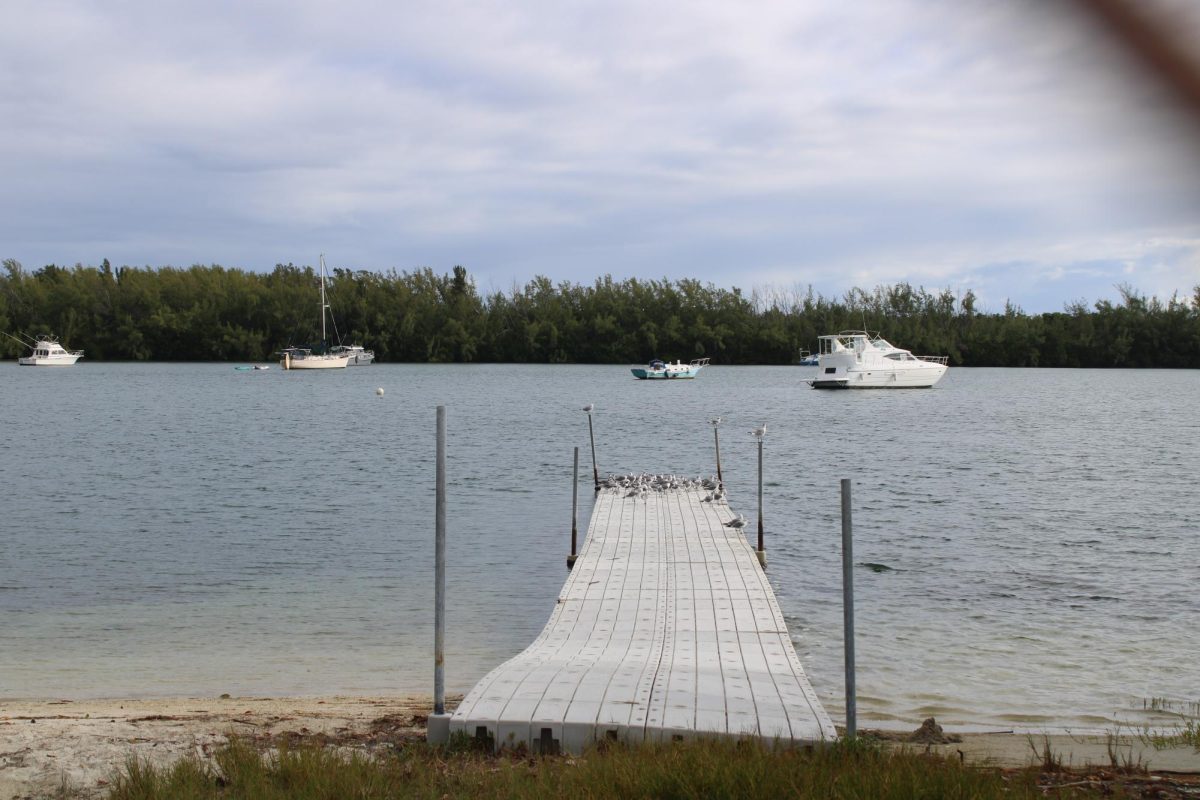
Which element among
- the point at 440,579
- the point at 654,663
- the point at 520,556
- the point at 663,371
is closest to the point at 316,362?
the point at 663,371

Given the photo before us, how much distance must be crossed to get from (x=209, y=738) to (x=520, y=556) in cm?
1134

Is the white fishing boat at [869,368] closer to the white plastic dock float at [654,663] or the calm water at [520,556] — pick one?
the calm water at [520,556]

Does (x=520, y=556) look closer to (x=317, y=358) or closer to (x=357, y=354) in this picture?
(x=317, y=358)

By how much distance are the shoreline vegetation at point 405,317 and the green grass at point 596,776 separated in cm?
13481

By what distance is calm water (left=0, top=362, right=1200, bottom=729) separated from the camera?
11109 millimetres

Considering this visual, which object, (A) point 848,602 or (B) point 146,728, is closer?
(A) point 848,602

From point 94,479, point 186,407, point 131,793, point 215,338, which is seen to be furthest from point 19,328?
point 131,793

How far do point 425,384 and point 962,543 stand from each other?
84418mm

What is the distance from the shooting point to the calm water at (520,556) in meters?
11.1

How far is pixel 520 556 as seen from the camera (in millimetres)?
18688

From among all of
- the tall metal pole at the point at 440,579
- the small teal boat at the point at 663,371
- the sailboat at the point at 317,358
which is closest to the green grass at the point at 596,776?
the tall metal pole at the point at 440,579

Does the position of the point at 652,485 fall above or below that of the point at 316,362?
below

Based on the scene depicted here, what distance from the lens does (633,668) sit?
27.0 ft

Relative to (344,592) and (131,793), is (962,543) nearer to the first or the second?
(344,592)
